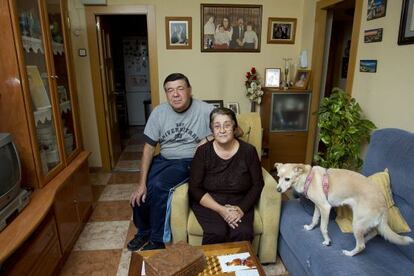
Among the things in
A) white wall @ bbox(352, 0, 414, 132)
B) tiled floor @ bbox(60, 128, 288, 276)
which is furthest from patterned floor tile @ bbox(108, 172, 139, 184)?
white wall @ bbox(352, 0, 414, 132)

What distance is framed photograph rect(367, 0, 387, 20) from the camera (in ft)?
6.06

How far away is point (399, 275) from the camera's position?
3.87 feet

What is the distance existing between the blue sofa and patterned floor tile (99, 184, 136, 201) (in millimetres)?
1671

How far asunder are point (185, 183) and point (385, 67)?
1.56 meters

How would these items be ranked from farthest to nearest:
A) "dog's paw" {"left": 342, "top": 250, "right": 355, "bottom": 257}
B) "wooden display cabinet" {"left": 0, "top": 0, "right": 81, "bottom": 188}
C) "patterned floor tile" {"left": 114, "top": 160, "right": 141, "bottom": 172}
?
"patterned floor tile" {"left": 114, "top": 160, "right": 141, "bottom": 172} → "wooden display cabinet" {"left": 0, "top": 0, "right": 81, "bottom": 188} → "dog's paw" {"left": 342, "top": 250, "right": 355, "bottom": 257}

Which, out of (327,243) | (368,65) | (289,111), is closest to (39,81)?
(327,243)

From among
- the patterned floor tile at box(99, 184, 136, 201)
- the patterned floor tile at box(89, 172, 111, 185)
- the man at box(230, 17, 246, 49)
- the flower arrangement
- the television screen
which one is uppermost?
the man at box(230, 17, 246, 49)

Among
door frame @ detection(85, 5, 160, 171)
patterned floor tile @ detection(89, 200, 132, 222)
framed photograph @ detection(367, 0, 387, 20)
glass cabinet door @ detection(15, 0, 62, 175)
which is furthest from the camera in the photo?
door frame @ detection(85, 5, 160, 171)

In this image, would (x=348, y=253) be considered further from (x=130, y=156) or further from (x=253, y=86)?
(x=130, y=156)

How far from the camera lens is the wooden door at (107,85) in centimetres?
309

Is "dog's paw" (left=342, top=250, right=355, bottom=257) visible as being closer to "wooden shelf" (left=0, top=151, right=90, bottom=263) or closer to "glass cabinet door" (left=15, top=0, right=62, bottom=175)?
"wooden shelf" (left=0, top=151, right=90, bottom=263)

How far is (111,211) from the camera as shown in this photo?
2.46m

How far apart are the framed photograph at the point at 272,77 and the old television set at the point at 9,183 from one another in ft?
8.36

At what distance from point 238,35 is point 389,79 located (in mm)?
1694
